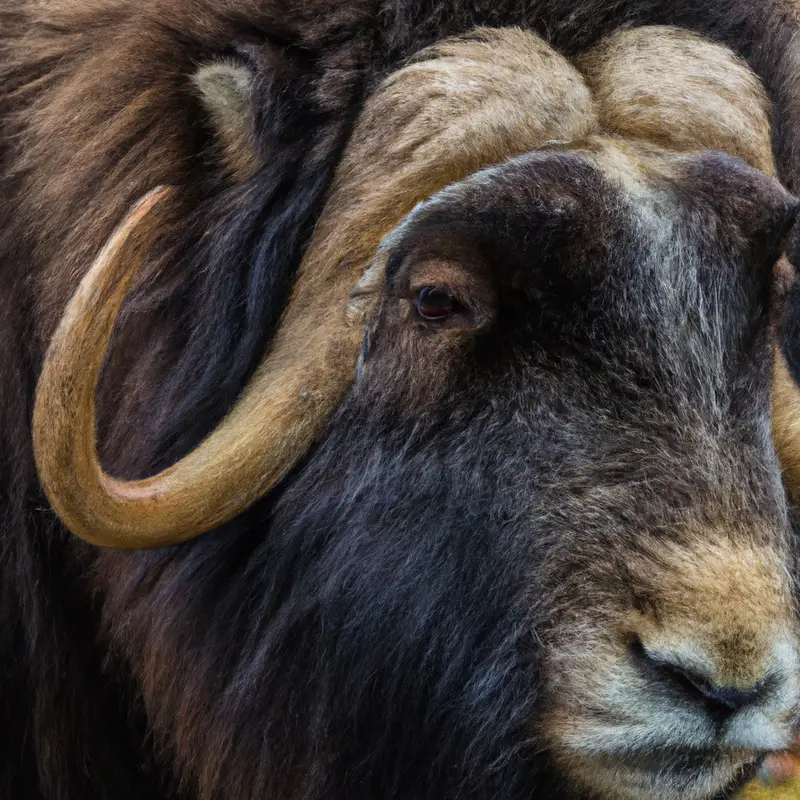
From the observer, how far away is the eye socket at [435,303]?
2.63 meters

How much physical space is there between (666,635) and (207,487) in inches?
41.7

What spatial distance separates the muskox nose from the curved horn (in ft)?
3.12

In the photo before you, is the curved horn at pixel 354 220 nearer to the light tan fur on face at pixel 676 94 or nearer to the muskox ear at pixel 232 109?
the light tan fur on face at pixel 676 94

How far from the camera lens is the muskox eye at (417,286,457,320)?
2627 mm

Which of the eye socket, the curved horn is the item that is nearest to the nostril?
the eye socket

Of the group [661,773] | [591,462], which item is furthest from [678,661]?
[591,462]

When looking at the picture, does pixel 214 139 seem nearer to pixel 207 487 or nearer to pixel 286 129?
pixel 286 129

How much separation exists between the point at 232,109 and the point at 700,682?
68.5 inches

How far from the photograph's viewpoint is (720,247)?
2.65m

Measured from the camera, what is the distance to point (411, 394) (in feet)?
8.78

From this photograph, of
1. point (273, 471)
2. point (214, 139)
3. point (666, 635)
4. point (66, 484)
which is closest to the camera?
point (666, 635)

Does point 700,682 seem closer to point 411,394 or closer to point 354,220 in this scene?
point 411,394

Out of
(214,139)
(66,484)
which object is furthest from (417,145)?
(66,484)

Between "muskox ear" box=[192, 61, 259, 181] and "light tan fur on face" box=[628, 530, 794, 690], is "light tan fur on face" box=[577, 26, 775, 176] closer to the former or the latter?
"muskox ear" box=[192, 61, 259, 181]
